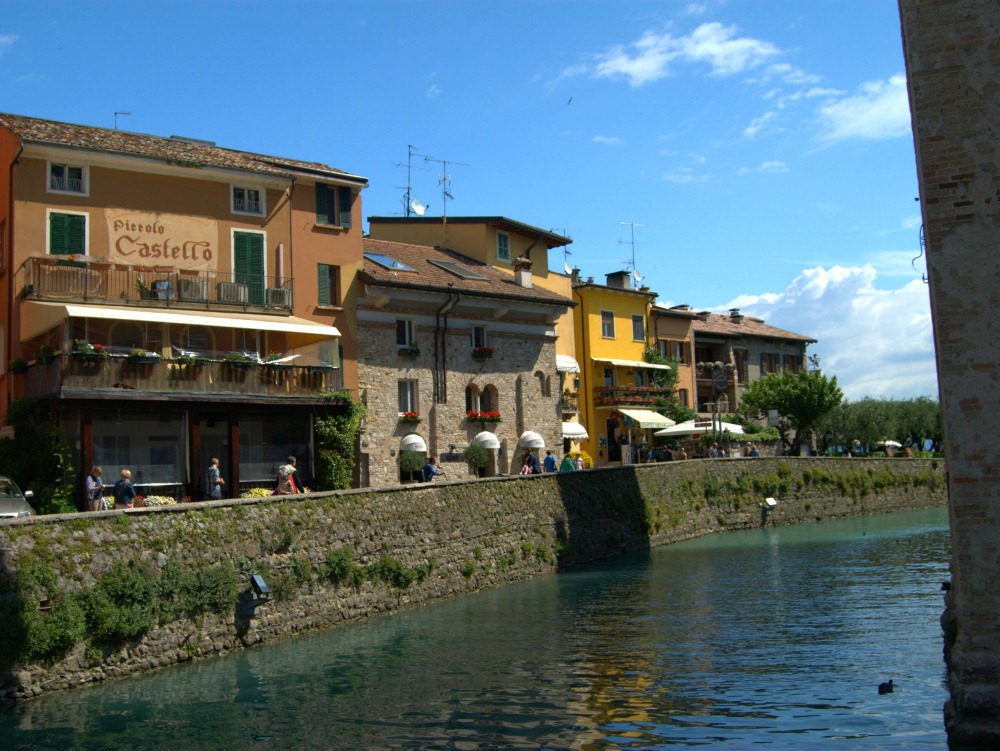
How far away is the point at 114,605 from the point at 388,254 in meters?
24.2

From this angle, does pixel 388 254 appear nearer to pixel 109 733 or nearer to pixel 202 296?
pixel 202 296

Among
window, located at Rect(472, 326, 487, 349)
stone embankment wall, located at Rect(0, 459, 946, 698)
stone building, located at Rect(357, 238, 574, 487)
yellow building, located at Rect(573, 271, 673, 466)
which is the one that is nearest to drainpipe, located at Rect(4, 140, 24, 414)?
stone building, located at Rect(357, 238, 574, 487)

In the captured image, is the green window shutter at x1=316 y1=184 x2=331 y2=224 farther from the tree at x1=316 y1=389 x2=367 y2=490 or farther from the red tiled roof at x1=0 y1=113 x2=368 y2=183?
the tree at x1=316 y1=389 x2=367 y2=490

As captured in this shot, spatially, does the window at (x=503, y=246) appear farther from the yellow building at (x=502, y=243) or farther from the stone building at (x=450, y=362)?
the stone building at (x=450, y=362)

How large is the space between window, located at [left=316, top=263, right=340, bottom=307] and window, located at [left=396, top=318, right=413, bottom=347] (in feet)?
8.94

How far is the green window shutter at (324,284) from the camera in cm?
3497

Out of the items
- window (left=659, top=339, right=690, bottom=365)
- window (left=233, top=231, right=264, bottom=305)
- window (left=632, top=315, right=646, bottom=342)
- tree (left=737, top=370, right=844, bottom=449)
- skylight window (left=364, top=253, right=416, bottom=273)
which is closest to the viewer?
window (left=233, top=231, right=264, bottom=305)

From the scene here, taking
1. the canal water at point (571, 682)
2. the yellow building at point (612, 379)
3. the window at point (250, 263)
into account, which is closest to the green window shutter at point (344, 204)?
the window at point (250, 263)

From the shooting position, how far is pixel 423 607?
80.6ft

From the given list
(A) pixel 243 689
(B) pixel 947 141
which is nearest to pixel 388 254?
(A) pixel 243 689

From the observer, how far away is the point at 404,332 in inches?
1471

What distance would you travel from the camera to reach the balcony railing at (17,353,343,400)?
26219 millimetres

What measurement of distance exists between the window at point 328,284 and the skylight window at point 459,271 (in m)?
6.24

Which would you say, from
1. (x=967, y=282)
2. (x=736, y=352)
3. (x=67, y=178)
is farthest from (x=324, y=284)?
(x=736, y=352)
